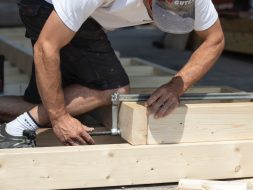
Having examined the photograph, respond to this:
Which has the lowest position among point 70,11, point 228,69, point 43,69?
point 228,69

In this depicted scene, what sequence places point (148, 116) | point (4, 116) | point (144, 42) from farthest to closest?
point (144, 42), point (4, 116), point (148, 116)

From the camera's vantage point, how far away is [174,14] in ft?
8.36

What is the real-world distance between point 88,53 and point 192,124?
70 centimetres

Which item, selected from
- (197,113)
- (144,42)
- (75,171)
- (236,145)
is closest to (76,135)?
(75,171)

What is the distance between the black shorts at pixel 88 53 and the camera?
2.98 meters

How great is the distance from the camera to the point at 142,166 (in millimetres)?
2748

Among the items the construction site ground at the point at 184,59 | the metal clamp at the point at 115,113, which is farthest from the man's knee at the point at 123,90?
the construction site ground at the point at 184,59

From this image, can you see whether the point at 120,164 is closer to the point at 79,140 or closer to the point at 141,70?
the point at 79,140

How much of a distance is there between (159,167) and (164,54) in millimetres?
6470

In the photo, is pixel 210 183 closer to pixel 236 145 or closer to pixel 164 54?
pixel 236 145

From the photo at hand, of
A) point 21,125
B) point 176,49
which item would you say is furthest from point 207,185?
point 176,49

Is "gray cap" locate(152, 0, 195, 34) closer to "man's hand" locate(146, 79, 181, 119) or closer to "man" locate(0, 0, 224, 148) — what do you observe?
"man" locate(0, 0, 224, 148)

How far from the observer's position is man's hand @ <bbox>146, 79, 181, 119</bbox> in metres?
2.71

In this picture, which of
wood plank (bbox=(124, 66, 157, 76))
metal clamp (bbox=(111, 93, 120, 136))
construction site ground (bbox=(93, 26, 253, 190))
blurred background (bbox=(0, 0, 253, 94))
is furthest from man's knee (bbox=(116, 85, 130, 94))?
wood plank (bbox=(124, 66, 157, 76))
